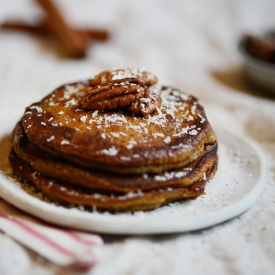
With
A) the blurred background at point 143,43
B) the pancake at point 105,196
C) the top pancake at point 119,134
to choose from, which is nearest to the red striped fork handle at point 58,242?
the pancake at point 105,196

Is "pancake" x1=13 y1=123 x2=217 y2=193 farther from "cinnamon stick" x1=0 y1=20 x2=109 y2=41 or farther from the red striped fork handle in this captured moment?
"cinnamon stick" x1=0 y1=20 x2=109 y2=41

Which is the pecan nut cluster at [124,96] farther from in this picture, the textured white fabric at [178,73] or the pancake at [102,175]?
the textured white fabric at [178,73]

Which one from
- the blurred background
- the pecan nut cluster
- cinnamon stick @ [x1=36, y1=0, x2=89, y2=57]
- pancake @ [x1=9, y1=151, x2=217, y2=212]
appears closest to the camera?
pancake @ [x1=9, y1=151, x2=217, y2=212]

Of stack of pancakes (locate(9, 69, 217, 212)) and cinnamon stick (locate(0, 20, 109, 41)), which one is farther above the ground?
stack of pancakes (locate(9, 69, 217, 212))

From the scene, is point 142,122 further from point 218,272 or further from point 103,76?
point 218,272

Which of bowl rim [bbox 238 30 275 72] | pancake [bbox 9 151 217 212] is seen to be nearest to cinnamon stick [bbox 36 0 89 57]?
bowl rim [bbox 238 30 275 72]

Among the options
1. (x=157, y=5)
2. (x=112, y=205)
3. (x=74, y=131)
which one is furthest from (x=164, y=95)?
(x=157, y=5)

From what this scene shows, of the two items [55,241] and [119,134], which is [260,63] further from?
[55,241]
